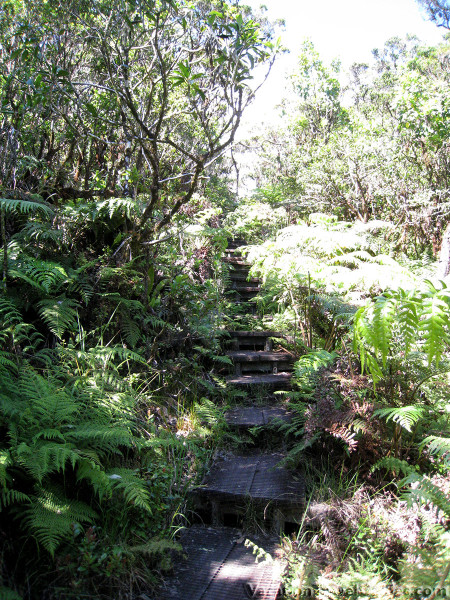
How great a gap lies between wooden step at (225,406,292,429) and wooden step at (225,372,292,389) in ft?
1.32

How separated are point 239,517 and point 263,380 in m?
2.04

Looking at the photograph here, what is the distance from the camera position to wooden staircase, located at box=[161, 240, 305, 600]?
7.55ft

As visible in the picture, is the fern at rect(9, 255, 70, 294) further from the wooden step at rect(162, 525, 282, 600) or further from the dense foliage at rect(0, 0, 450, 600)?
the wooden step at rect(162, 525, 282, 600)

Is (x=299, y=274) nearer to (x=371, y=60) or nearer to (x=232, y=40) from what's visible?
(x=232, y=40)

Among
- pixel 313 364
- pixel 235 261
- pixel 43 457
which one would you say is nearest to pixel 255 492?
pixel 313 364

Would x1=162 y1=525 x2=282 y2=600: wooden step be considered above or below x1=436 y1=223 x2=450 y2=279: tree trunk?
below

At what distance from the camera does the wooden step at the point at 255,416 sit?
388cm

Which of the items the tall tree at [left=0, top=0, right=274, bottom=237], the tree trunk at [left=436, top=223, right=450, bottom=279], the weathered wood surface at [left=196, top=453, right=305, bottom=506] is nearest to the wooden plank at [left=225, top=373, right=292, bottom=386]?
the weathered wood surface at [left=196, top=453, right=305, bottom=506]

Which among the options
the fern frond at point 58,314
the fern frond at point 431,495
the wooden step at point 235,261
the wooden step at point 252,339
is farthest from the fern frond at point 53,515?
the wooden step at point 235,261

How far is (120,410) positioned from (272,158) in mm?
13135

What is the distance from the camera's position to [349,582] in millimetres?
2090

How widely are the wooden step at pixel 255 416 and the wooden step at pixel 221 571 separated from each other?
1138mm

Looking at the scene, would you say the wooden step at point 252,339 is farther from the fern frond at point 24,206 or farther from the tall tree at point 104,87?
the fern frond at point 24,206

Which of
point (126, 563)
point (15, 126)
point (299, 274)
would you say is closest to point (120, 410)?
point (126, 563)
